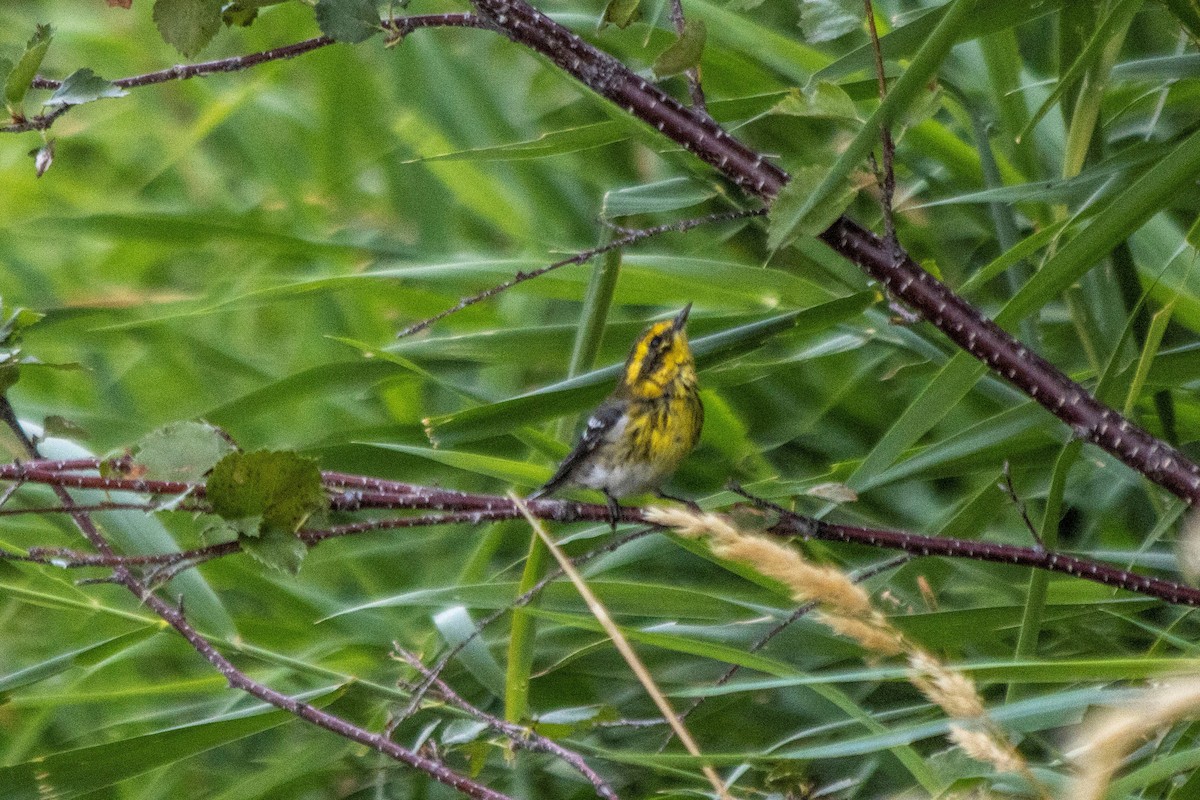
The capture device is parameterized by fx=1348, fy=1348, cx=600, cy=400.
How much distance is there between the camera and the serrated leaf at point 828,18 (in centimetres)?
137

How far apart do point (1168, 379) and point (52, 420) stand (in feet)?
4.79

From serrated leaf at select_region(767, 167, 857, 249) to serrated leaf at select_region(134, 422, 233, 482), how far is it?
2.02 ft

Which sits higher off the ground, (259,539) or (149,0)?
(149,0)

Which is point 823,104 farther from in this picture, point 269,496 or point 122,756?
point 122,756

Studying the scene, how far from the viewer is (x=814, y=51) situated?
2.34m

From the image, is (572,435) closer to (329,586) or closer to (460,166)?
(329,586)

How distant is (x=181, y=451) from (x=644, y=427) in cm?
98

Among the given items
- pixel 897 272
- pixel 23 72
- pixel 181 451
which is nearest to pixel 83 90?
pixel 23 72

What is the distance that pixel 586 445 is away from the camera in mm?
2045

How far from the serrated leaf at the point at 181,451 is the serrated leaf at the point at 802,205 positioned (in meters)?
0.61

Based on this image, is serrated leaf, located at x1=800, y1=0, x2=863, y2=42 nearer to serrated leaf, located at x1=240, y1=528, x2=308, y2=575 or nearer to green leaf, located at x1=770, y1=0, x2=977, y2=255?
green leaf, located at x1=770, y1=0, x2=977, y2=255

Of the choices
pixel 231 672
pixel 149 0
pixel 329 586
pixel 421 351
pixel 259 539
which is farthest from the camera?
pixel 149 0

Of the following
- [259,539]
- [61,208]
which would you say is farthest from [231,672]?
[61,208]

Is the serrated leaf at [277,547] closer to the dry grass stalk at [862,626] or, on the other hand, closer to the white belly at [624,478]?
the dry grass stalk at [862,626]
